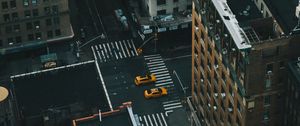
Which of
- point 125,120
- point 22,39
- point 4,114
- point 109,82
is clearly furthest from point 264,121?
point 22,39

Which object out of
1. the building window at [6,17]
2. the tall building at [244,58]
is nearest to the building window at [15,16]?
the building window at [6,17]

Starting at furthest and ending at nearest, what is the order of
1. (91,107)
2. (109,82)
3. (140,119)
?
(109,82) < (140,119) < (91,107)

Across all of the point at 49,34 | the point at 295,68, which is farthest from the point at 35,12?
the point at 295,68

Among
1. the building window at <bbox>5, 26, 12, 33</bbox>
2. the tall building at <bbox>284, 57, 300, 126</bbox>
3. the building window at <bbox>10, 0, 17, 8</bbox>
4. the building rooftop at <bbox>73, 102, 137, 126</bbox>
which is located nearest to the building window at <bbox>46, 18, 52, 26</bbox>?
the building window at <bbox>5, 26, 12, 33</bbox>

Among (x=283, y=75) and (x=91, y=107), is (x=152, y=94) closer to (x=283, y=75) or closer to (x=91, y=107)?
(x=91, y=107)

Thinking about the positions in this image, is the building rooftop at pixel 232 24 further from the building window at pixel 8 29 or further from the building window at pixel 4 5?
the building window at pixel 8 29

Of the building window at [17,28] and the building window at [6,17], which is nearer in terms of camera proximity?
the building window at [6,17]
